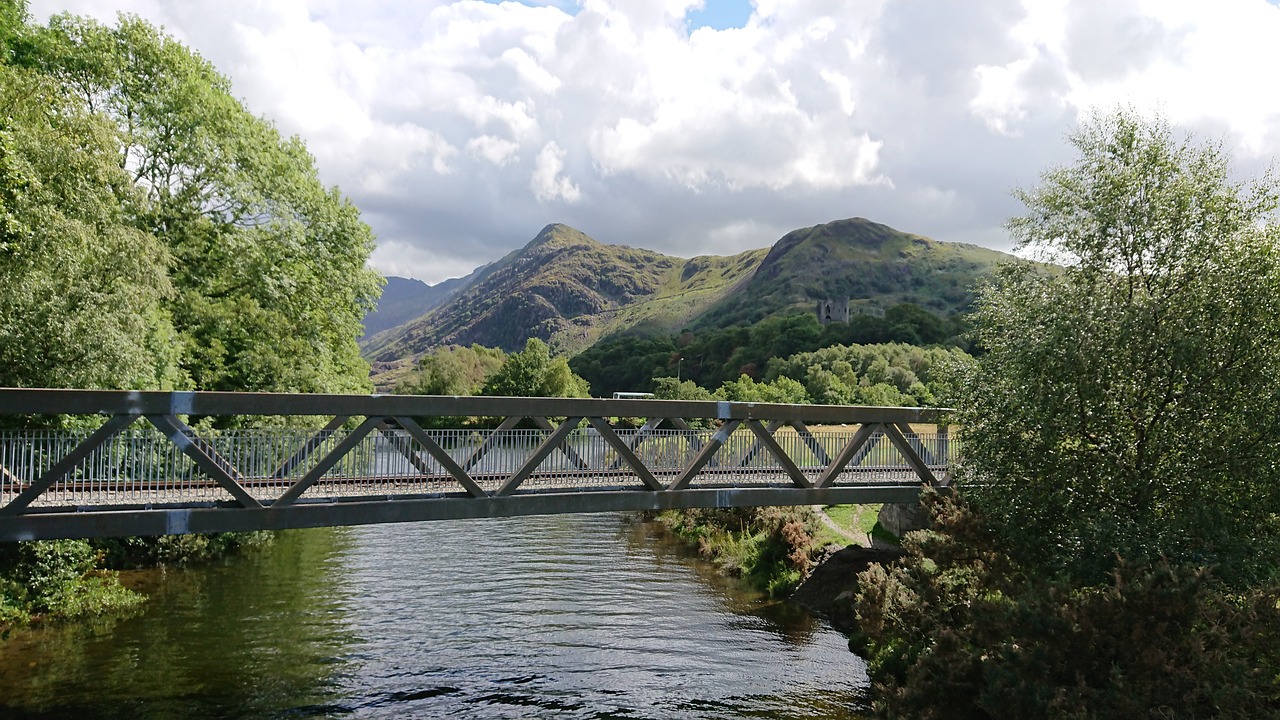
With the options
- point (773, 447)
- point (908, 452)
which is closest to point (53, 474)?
point (773, 447)

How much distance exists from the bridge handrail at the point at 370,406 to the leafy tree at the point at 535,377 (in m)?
72.0

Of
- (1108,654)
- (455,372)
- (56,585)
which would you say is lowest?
(56,585)

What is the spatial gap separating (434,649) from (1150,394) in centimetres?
1494

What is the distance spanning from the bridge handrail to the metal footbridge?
30 mm

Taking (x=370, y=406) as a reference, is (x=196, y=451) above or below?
below

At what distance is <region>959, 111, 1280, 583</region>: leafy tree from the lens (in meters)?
14.0

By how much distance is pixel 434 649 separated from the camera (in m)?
19.2

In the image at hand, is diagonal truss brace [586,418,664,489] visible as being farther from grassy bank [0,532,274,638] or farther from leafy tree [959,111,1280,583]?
grassy bank [0,532,274,638]

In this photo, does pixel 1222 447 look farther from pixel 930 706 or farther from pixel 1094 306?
pixel 930 706

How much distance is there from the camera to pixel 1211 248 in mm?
15062

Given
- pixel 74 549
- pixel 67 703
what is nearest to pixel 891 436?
pixel 67 703

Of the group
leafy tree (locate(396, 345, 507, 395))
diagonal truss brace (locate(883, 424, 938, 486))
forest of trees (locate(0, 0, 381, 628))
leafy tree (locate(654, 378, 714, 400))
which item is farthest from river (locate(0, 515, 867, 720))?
leafy tree (locate(396, 345, 507, 395))

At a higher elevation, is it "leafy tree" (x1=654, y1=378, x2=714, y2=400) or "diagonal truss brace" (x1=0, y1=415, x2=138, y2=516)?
"leafy tree" (x1=654, y1=378, x2=714, y2=400)

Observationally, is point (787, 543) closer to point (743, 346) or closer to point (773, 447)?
point (773, 447)
